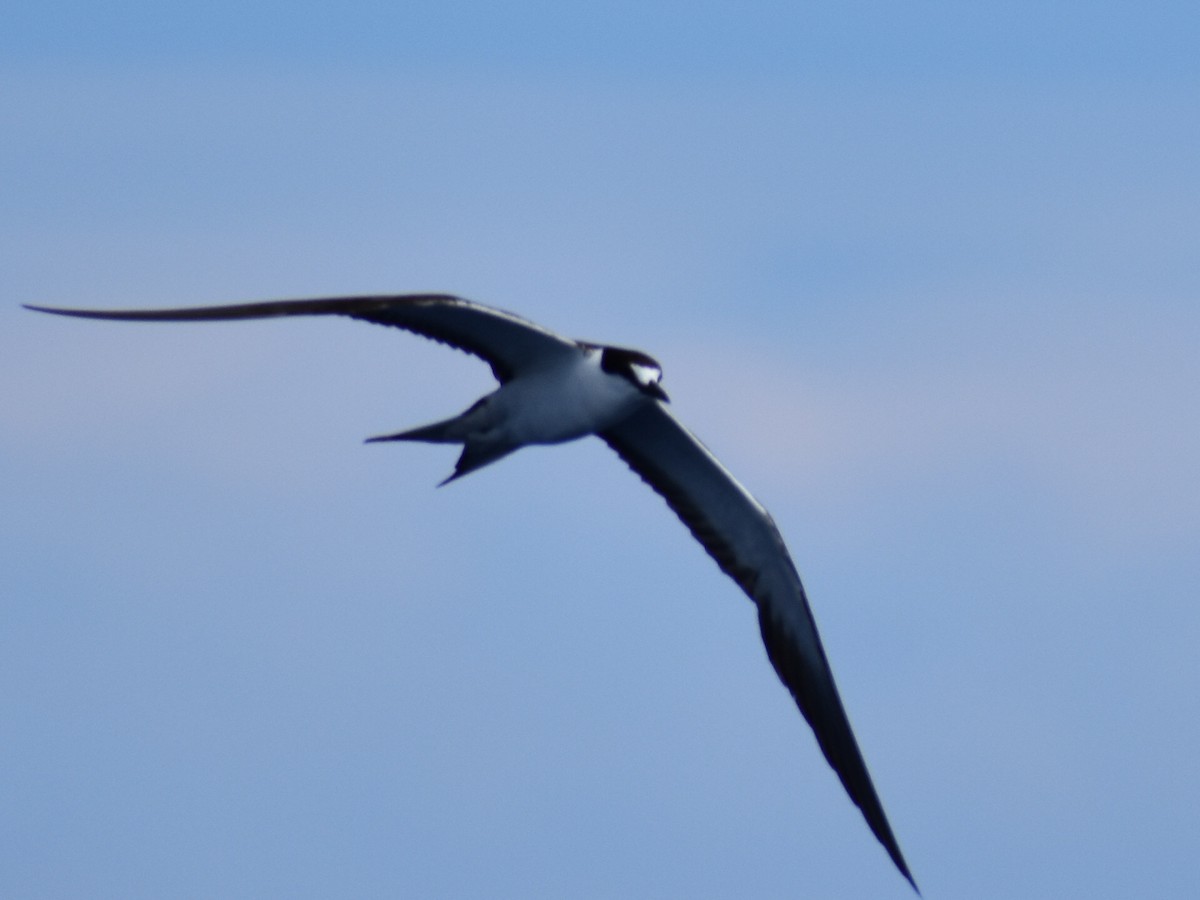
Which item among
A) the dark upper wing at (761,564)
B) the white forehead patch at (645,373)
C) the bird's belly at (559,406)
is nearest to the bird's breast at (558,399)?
the bird's belly at (559,406)

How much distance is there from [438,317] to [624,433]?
12.1 feet

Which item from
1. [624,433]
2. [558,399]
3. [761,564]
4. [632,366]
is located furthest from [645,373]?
[761,564]

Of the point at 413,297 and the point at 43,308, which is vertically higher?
the point at 413,297

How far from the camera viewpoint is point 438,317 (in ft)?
47.3

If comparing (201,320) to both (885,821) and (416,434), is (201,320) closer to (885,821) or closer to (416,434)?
(416,434)

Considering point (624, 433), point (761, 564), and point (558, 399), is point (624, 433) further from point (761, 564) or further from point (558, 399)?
point (558, 399)

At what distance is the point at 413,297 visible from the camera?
530 inches

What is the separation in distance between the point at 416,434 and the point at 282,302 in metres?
3.04

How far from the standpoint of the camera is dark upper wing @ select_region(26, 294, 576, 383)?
12.4 m

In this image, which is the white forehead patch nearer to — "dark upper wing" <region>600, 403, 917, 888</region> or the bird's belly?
the bird's belly

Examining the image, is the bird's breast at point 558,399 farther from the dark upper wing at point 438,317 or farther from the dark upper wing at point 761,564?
the dark upper wing at point 761,564

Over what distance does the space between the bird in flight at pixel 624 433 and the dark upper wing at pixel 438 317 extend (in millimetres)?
11

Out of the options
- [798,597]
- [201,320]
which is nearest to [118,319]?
[201,320]

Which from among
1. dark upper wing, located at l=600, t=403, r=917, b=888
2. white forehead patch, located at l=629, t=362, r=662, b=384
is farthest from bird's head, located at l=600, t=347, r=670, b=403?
dark upper wing, located at l=600, t=403, r=917, b=888
